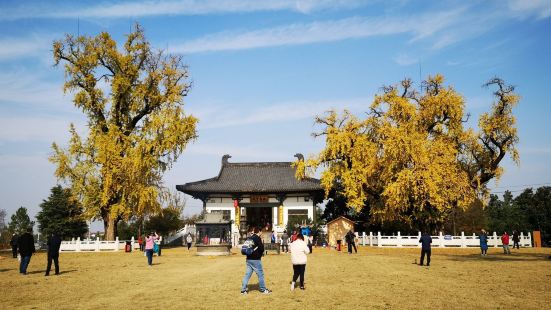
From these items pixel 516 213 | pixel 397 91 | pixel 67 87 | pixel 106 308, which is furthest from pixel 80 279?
pixel 516 213

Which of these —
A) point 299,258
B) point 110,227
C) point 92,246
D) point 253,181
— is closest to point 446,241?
point 253,181

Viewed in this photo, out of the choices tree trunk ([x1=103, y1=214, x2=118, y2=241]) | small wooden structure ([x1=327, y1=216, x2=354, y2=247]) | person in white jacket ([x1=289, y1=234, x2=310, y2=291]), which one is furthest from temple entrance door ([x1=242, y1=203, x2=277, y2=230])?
person in white jacket ([x1=289, y1=234, x2=310, y2=291])

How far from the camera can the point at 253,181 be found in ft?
141

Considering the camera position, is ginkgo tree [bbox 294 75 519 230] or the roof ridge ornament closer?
ginkgo tree [bbox 294 75 519 230]

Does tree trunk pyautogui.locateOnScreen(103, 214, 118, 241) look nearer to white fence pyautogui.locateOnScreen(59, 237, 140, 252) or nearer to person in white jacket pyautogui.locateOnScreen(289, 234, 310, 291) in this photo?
white fence pyautogui.locateOnScreen(59, 237, 140, 252)

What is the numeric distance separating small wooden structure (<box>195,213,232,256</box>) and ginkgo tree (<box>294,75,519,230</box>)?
31.7 feet

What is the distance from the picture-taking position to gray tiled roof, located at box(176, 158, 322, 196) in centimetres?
4000

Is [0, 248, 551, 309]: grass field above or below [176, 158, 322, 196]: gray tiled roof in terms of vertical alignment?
below

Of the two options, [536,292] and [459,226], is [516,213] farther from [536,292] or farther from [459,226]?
[536,292]

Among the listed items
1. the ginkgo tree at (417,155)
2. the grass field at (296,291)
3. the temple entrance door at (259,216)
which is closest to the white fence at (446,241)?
the ginkgo tree at (417,155)

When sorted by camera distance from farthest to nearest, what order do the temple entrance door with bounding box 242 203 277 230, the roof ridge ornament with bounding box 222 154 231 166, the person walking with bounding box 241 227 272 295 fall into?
the roof ridge ornament with bounding box 222 154 231 166 < the temple entrance door with bounding box 242 203 277 230 < the person walking with bounding box 241 227 272 295

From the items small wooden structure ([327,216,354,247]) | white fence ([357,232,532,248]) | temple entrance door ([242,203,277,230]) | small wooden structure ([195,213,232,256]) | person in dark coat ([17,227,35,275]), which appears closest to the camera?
person in dark coat ([17,227,35,275])

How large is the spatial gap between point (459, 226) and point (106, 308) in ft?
175

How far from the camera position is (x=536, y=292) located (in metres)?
10.1
